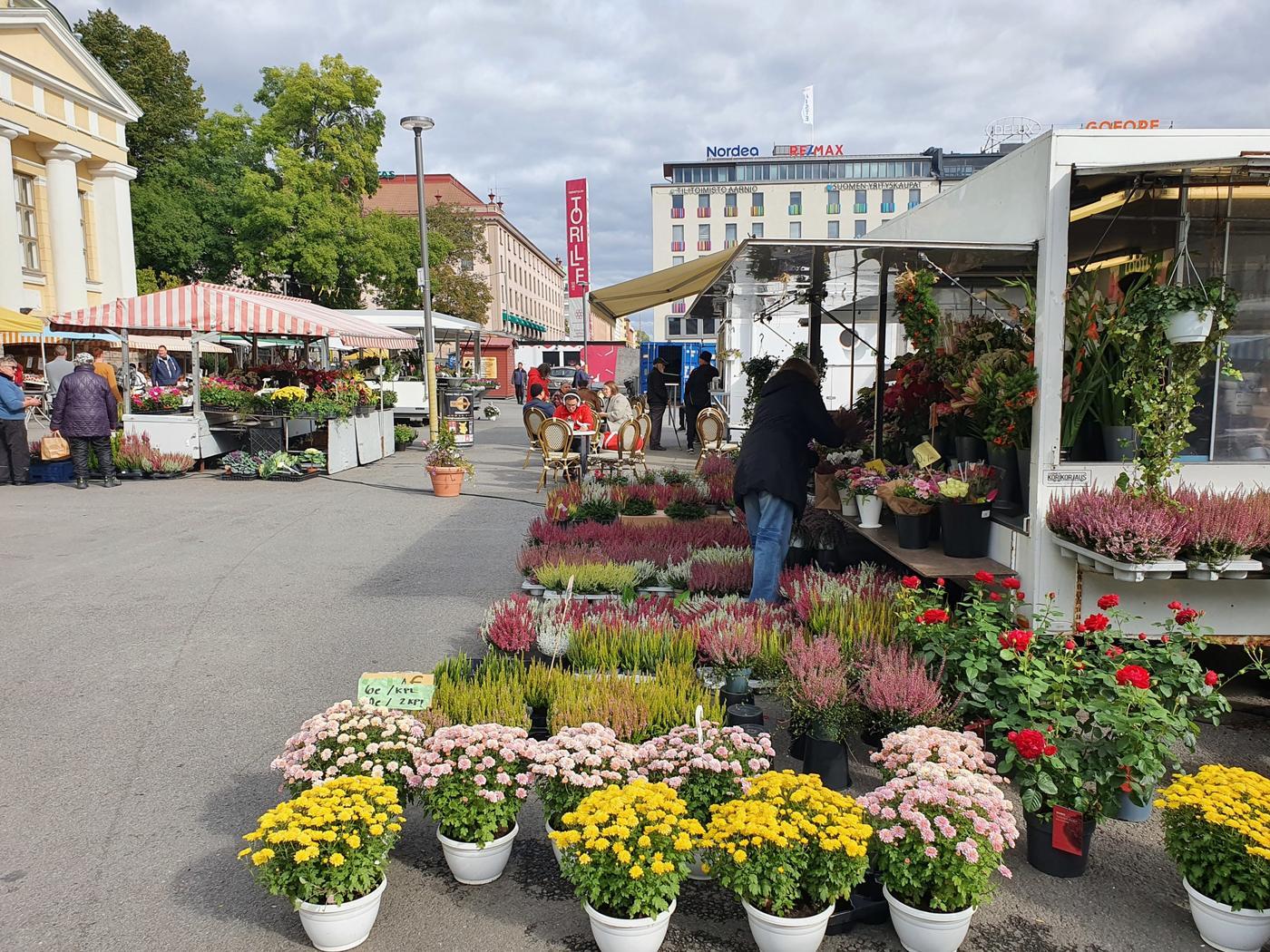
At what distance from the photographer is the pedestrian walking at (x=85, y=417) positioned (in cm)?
1205

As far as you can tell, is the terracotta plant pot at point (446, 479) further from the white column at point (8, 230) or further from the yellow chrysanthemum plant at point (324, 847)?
the white column at point (8, 230)

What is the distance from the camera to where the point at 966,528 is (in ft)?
15.3

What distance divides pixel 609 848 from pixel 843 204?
278ft


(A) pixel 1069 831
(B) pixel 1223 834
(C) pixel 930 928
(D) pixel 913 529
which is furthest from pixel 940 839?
(D) pixel 913 529

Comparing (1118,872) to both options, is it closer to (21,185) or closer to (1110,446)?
(1110,446)

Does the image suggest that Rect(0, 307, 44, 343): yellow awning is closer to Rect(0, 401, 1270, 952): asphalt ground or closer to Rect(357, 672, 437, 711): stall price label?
Rect(0, 401, 1270, 952): asphalt ground

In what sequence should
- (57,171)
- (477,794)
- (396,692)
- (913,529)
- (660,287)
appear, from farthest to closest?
(57,171) → (660,287) → (913,529) → (396,692) → (477,794)

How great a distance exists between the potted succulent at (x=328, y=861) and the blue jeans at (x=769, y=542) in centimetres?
324

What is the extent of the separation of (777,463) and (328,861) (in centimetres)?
368

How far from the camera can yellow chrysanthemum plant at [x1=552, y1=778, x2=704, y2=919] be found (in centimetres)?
261

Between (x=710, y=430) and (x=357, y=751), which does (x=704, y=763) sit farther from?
(x=710, y=430)

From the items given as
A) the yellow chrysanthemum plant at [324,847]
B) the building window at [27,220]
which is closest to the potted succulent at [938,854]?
the yellow chrysanthemum plant at [324,847]

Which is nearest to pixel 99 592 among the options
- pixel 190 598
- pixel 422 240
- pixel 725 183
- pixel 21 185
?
pixel 190 598

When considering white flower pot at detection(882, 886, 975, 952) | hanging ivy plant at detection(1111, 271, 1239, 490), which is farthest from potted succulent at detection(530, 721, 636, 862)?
hanging ivy plant at detection(1111, 271, 1239, 490)
